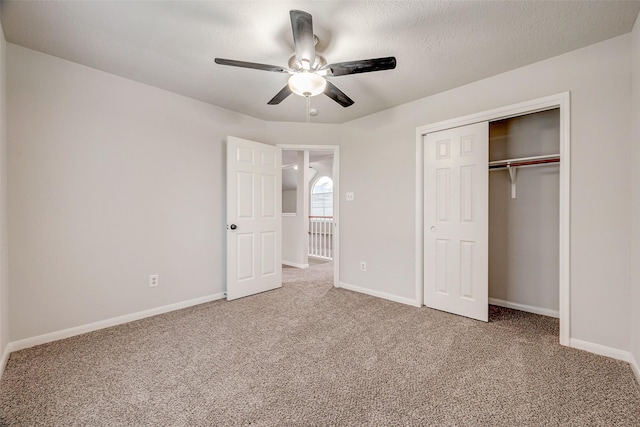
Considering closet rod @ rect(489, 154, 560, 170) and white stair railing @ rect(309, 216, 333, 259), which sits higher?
closet rod @ rect(489, 154, 560, 170)

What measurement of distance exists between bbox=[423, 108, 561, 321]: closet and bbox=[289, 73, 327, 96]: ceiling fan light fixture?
1618 millimetres

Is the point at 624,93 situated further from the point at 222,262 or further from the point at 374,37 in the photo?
the point at 222,262

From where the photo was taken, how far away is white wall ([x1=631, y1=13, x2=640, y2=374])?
177cm

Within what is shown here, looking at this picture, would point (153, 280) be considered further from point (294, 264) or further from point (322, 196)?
point (322, 196)

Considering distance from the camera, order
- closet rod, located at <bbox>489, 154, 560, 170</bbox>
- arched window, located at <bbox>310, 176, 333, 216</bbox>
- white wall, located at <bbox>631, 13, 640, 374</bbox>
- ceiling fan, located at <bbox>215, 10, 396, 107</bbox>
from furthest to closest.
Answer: arched window, located at <bbox>310, 176, 333, 216</bbox> < closet rod, located at <bbox>489, 154, 560, 170</bbox> < white wall, located at <bbox>631, 13, 640, 374</bbox> < ceiling fan, located at <bbox>215, 10, 396, 107</bbox>

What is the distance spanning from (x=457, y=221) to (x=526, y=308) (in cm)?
124

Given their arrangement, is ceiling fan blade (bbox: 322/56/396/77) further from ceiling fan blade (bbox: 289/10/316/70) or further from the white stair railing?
the white stair railing

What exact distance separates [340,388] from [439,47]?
2503mm

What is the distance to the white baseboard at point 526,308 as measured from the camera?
274cm

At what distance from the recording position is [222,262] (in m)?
3.35

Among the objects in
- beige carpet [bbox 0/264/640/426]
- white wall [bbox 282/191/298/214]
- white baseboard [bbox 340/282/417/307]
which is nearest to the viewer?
beige carpet [bbox 0/264/640/426]

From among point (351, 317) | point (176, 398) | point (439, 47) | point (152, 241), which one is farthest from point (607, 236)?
point (152, 241)

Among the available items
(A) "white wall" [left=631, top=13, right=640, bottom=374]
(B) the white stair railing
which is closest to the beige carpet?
(A) "white wall" [left=631, top=13, right=640, bottom=374]

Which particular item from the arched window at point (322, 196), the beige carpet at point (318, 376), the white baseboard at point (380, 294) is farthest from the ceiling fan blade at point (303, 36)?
the arched window at point (322, 196)
